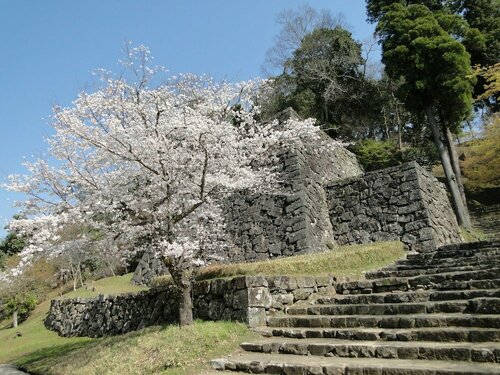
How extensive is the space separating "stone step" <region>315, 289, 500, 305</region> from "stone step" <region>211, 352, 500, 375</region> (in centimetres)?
175

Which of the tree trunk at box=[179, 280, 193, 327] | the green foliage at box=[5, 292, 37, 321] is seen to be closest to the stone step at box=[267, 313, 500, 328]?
the tree trunk at box=[179, 280, 193, 327]

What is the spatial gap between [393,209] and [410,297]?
5.72 meters

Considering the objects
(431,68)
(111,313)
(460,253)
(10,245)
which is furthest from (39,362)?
(10,245)

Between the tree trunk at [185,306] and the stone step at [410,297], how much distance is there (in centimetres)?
229

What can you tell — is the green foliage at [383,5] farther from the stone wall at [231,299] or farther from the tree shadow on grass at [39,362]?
the tree shadow on grass at [39,362]

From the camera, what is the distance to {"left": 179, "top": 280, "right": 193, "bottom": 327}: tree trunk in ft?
21.7

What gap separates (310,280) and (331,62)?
19.9 metres

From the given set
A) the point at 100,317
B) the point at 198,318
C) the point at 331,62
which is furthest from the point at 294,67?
the point at 198,318

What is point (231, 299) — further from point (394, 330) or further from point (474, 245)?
point (474, 245)

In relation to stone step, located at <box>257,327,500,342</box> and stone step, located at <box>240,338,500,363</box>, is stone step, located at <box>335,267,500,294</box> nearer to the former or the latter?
stone step, located at <box>257,327,500,342</box>

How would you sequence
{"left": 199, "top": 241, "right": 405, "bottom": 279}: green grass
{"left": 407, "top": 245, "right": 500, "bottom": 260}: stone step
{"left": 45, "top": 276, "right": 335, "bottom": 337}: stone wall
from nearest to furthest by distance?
1. {"left": 45, "top": 276, "right": 335, "bottom": 337}: stone wall
2. {"left": 199, "top": 241, "right": 405, "bottom": 279}: green grass
3. {"left": 407, "top": 245, "right": 500, "bottom": 260}: stone step

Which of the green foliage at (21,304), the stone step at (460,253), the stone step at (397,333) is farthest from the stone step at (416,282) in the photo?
the green foliage at (21,304)

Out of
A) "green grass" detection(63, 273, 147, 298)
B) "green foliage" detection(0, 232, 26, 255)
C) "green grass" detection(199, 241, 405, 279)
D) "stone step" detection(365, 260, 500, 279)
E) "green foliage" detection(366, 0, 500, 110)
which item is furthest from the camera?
"green foliage" detection(0, 232, 26, 255)

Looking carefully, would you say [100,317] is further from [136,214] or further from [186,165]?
[186,165]
